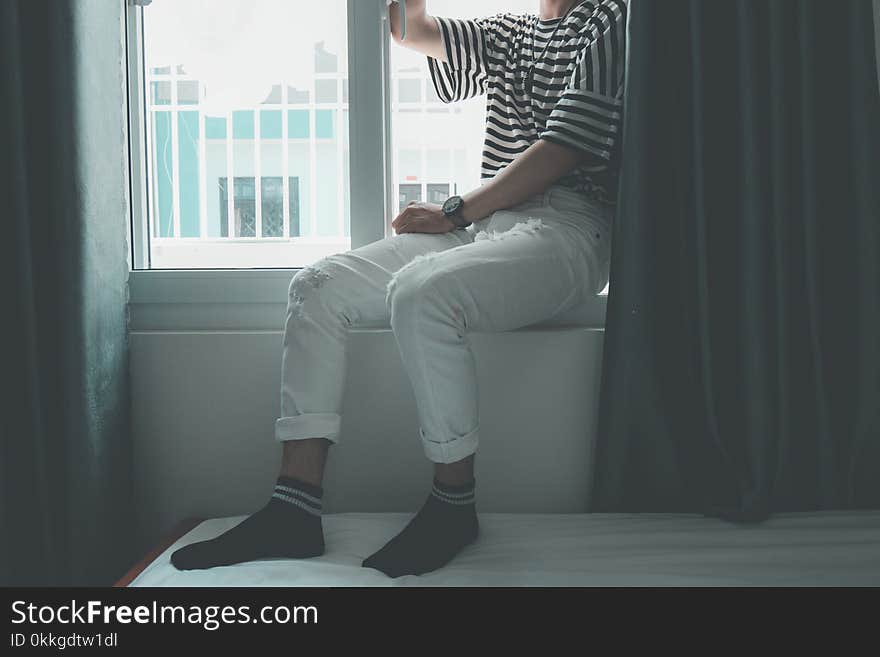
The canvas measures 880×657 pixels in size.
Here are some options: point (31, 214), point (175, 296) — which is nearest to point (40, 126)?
point (31, 214)

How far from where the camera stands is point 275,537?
1021mm

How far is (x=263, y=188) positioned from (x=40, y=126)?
802 mm

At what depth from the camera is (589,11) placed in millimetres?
1346

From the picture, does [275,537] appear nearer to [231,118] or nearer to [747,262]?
[747,262]

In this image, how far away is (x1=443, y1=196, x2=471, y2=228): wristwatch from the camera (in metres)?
1.31

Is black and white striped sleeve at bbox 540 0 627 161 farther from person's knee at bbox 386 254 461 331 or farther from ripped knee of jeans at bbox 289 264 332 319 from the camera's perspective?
ripped knee of jeans at bbox 289 264 332 319

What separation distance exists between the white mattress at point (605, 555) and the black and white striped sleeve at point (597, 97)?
0.66 meters

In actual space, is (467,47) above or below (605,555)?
above

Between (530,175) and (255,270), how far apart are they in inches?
24.1

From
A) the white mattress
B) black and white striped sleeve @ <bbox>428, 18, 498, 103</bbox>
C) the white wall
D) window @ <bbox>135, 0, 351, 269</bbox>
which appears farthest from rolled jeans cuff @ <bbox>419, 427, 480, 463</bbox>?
black and white striped sleeve @ <bbox>428, 18, 498, 103</bbox>

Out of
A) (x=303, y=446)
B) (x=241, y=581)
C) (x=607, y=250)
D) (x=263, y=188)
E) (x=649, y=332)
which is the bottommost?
(x=241, y=581)

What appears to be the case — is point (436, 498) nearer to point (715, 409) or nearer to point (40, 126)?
point (715, 409)

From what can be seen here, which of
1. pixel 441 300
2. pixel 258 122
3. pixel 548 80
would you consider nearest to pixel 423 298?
pixel 441 300

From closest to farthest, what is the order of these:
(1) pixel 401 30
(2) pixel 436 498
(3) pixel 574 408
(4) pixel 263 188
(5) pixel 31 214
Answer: (2) pixel 436 498, (5) pixel 31 214, (3) pixel 574 408, (1) pixel 401 30, (4) pixel 263 188
